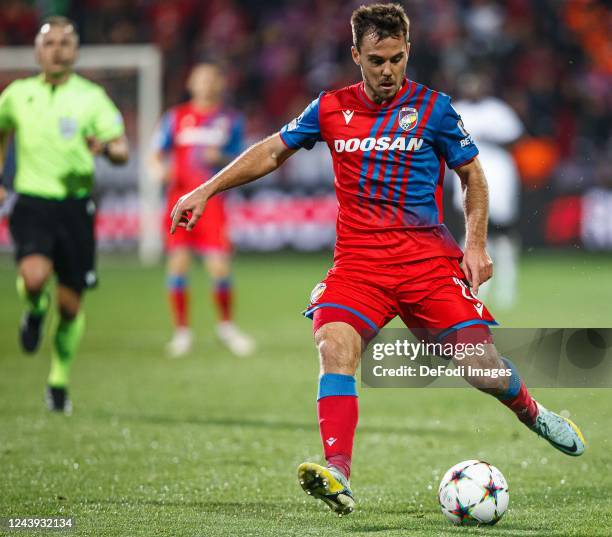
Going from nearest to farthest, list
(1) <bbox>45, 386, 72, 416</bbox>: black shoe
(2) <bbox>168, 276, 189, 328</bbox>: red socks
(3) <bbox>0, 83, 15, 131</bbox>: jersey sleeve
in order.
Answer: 1. (3) <bbox>0, 83, 15, 131</bbox>: jersey sleeve
2. (1) <bbox>45, 386, 72, 416</bbox>: black shoe
3. (2) <bbox>168, 276, 189, 328</bbox>: red socks

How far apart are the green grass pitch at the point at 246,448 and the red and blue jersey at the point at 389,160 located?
1.09 meters

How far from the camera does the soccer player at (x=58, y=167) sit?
7832 millimetres

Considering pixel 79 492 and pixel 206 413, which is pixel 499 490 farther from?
pixel 206 413

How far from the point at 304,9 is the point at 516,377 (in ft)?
57.9

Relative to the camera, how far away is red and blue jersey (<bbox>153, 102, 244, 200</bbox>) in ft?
38.0

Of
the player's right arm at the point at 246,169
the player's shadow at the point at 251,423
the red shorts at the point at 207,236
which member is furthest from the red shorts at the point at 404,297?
the red shorts at the point at 207,236

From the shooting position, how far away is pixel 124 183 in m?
19.8

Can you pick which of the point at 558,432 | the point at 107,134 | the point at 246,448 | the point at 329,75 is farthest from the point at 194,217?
the point at 329,75

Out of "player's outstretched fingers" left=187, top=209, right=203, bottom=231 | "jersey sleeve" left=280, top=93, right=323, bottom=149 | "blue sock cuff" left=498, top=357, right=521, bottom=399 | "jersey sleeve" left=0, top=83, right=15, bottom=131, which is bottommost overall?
"blue sock cuff" left=498, top=357, right=521, bottom=399

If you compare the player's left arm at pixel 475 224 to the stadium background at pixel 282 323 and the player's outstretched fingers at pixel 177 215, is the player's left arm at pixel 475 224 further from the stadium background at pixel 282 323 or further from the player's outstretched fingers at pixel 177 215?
the player's outstretched fingers at pixel 177 215

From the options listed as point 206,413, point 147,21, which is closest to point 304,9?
point 147,21

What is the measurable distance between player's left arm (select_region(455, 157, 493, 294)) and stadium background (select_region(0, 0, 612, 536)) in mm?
980

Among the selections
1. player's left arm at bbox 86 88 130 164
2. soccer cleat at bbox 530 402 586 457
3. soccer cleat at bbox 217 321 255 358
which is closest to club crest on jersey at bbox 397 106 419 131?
soccer cleat at bbox 530 402 586 457

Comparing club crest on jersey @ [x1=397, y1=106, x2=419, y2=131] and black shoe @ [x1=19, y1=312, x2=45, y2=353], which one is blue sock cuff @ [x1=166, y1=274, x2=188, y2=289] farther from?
club crest on jersey @ [x1=397, y1=106, x2=419, y2=131]
